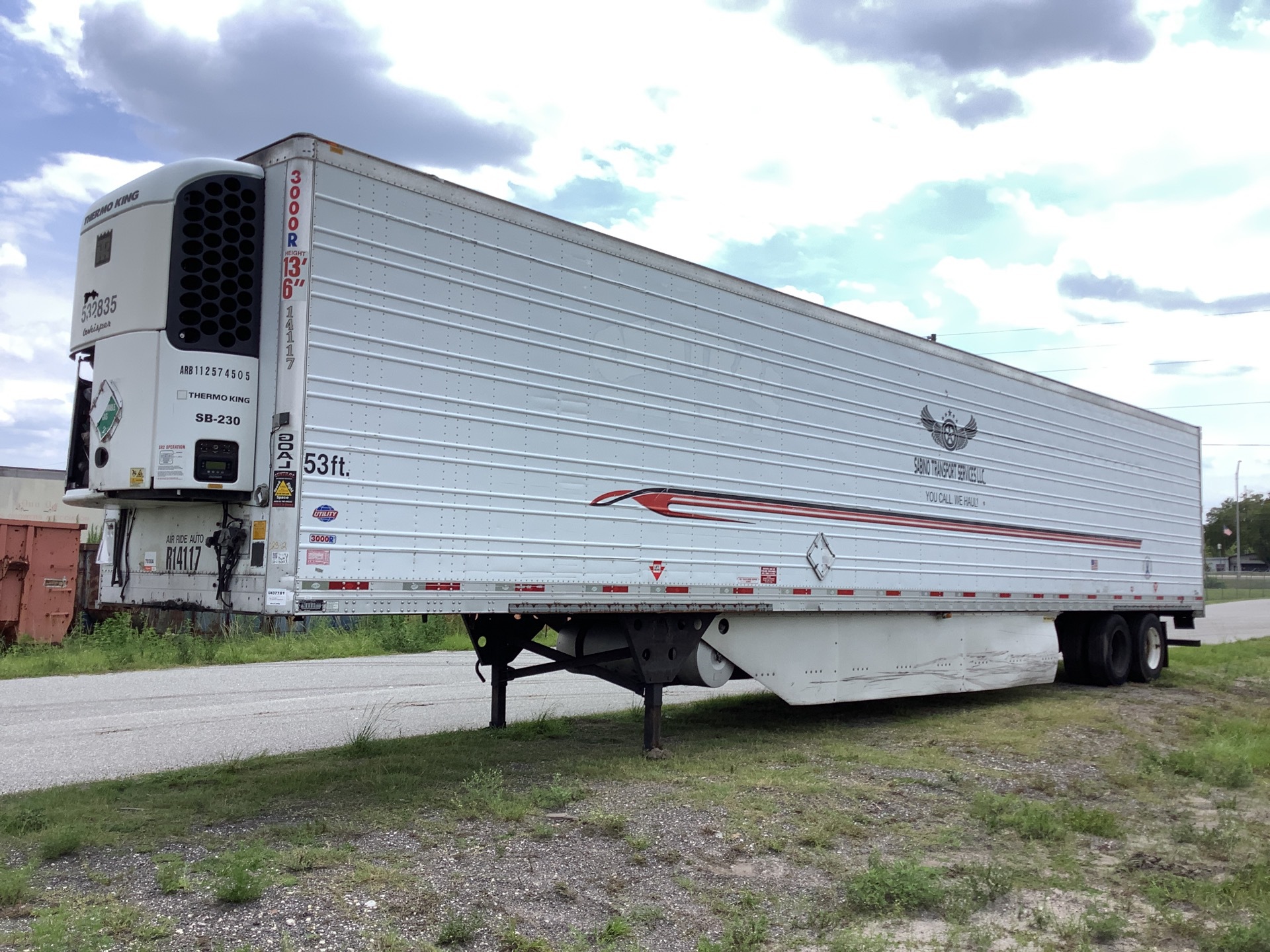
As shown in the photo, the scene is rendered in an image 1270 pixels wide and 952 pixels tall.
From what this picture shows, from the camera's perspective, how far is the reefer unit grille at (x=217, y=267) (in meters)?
6.32

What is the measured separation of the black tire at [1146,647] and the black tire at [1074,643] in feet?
3.49

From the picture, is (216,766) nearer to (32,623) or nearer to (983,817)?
(983,817)

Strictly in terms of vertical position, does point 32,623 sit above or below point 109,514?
below

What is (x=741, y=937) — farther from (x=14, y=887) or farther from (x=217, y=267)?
(x=217, y=267)

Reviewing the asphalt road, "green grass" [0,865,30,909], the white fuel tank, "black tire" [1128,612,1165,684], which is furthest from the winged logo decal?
"green grass" [0,865,30,909]

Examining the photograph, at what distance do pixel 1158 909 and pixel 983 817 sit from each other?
167 cm

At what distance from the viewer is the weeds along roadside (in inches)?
186

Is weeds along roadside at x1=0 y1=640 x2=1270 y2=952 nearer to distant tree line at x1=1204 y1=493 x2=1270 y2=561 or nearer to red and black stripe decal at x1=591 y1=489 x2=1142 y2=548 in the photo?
red and black stripe decal at x1=591 y1=489 x2=1142 y2=548

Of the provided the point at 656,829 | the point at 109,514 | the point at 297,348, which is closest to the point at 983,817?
the point at 656,829

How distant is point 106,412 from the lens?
6.47 metres

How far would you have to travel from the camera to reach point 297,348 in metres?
6.04

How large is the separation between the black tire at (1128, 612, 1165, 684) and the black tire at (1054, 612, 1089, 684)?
106 cm

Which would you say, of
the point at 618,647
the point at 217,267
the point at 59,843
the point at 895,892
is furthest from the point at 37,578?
the point at 895,892

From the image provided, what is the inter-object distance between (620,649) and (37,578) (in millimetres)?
12186
